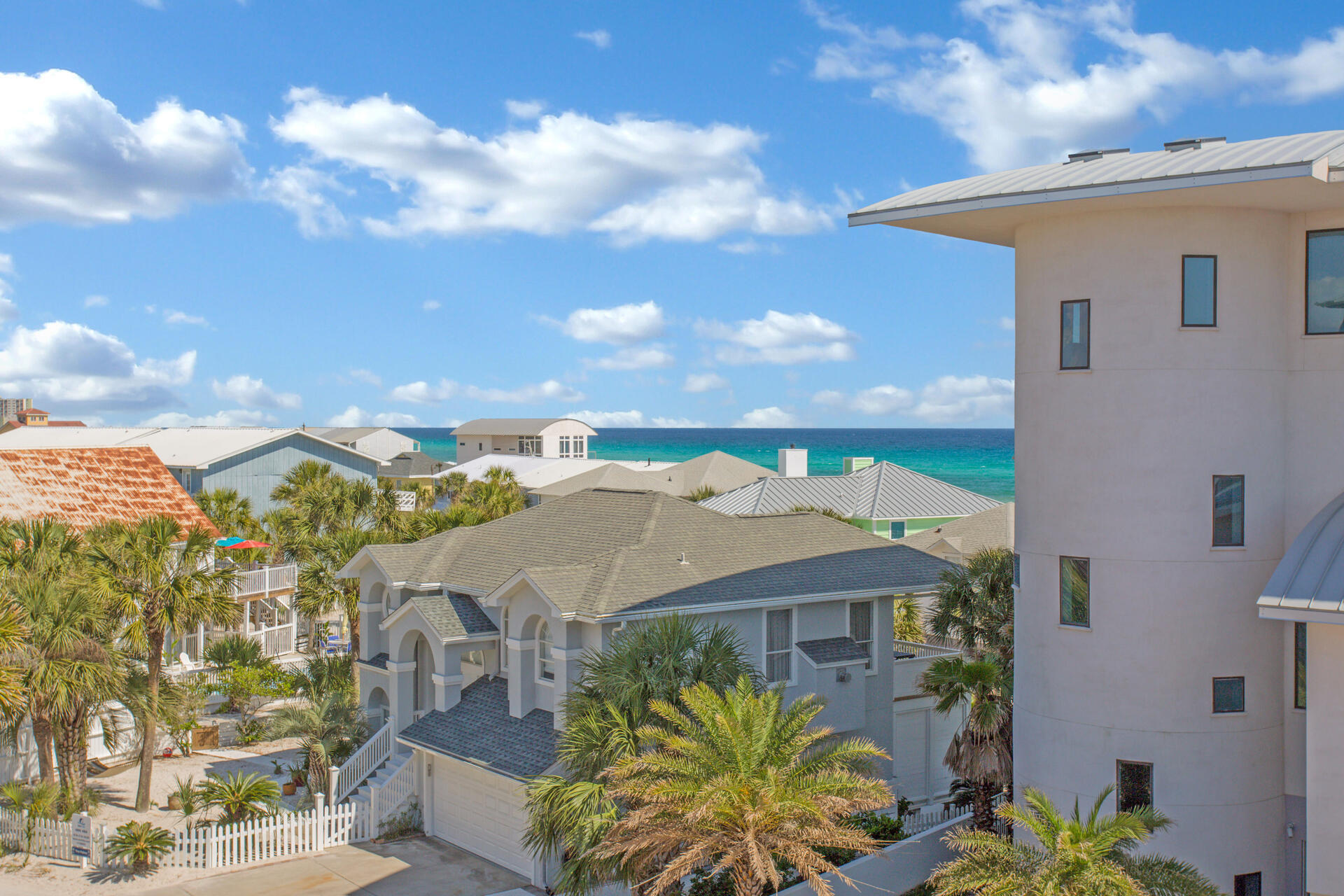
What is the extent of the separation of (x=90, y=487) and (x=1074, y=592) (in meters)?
32.4

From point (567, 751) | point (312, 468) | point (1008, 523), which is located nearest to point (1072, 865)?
point (567, 751)

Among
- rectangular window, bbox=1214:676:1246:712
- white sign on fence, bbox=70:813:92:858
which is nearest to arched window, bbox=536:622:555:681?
white sign on fence, bbox=70:813:92:858

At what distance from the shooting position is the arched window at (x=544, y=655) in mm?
22828

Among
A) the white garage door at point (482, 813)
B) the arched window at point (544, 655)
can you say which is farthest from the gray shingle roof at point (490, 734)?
the arched window at point (544, 655)

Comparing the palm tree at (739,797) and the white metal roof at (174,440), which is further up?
the white metal roof at (174,440)

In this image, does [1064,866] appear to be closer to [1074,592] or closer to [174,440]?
[1074,592]

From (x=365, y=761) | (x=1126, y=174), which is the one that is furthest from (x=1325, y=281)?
(x=365, y=761)

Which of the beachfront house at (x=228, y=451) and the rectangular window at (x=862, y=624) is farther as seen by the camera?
the beachfront house at (x=228, y=451)

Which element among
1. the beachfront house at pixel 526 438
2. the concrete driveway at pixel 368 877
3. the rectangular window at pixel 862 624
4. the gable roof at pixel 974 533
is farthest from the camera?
the beachfront house at pixel 526 438

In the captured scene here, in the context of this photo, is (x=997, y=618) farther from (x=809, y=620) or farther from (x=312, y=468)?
(x=312, y=468)

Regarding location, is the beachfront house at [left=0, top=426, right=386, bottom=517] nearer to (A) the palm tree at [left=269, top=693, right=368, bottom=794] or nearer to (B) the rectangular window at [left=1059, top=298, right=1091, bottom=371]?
(A) the palm tree at [left=269, top=693, right=368, bottom=794]

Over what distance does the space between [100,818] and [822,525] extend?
18563 mm

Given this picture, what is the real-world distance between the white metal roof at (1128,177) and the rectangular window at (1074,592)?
573cm

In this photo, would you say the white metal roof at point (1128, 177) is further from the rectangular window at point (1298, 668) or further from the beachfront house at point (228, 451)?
the beachfront house at point (228, 451)
